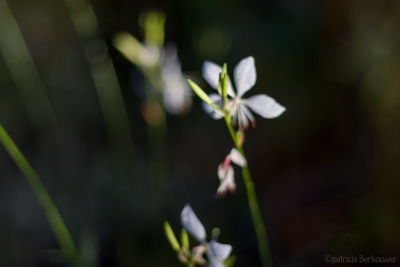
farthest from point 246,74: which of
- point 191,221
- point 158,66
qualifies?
point 158,66

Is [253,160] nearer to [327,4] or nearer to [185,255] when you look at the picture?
[327,4]

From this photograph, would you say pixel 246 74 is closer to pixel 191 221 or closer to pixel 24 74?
pixel 191 221

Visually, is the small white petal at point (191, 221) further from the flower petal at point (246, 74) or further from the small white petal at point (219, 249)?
the flower petal at point (246, 74)

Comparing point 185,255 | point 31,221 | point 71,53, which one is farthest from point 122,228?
point 185,255

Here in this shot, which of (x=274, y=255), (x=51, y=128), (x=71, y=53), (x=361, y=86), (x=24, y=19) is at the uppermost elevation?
(x=24, y=19)

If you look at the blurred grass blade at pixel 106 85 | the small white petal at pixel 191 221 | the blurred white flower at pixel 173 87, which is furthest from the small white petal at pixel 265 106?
the blurred grass blade at pixel 106 85

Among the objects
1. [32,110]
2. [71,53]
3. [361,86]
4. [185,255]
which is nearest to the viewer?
[185,255]
